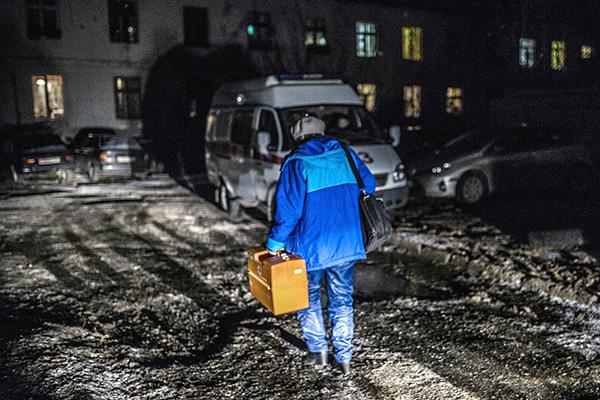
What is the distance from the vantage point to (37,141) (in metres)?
16.7

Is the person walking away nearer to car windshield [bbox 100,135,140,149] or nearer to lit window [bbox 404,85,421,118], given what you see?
car windshield [bbox 100,135,140,149]

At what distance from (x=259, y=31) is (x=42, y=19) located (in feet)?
32.0

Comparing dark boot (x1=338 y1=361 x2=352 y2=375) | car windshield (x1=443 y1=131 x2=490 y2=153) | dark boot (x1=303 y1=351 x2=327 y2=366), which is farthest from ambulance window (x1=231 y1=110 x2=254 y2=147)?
dark boot (x1=338 y1=361 x2=352 y2=375)

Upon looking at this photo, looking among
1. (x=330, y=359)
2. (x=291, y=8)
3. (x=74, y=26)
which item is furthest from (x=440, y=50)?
(x=330, y=359)

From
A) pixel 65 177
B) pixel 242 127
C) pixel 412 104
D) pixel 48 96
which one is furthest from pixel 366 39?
pixel 242 127

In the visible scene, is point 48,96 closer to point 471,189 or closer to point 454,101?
point 471,189

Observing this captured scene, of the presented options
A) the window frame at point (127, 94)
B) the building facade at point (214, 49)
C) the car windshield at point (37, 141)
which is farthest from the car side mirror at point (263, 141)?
the window frame at point (127, 94)

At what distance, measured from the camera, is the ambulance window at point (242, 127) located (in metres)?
9.71

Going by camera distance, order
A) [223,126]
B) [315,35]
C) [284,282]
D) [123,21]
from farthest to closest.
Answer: [315,35]
[123,21]
[223,126]
[284,282]

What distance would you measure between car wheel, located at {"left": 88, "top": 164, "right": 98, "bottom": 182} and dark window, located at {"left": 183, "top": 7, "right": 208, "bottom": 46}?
33.6ft

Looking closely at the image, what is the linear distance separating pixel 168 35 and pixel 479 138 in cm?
1783

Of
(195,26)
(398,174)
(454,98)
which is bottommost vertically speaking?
(398,174)

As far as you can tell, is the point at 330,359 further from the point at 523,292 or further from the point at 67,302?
the point at 67,302

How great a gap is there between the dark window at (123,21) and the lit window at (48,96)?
3.17 meters
